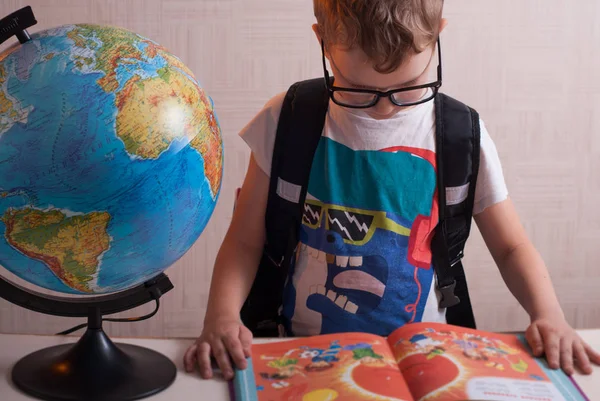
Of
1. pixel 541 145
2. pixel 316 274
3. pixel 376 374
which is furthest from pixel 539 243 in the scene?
pixel 376 374

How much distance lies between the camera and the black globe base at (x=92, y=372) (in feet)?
2.88

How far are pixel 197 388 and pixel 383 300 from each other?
41 centimetres

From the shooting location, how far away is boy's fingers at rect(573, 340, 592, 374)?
0.96 metres

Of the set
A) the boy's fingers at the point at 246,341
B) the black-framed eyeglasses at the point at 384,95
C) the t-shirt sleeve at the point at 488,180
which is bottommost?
the boy's fingers at the point at 246,341

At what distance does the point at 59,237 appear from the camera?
835mm

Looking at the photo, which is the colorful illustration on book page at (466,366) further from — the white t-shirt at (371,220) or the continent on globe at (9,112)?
the continent on globe at (9,112)

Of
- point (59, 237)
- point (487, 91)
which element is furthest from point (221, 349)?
point (487, 91)

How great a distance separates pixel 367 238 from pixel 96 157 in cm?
53

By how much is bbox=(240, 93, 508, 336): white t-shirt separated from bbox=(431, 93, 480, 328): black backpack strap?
1 centimetres

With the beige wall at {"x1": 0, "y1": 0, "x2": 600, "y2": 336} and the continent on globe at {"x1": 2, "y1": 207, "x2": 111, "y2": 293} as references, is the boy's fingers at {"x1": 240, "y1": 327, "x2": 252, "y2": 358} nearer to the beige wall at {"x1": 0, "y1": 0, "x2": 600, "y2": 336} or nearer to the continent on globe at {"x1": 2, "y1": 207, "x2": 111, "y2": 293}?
the continent on globe at {"x1": 2, "y1": 207, "x2": 111, "y2": 293}

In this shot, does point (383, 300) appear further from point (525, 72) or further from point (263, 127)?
point (525, 72)

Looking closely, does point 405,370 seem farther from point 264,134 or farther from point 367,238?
point 264,134

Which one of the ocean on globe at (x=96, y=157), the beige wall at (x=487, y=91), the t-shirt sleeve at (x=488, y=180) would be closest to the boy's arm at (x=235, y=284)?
the ocean on globe at (x=96, y=157)

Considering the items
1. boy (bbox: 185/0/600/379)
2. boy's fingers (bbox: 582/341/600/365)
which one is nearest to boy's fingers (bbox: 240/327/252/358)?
boy (bbox: 185/0/600/379)
